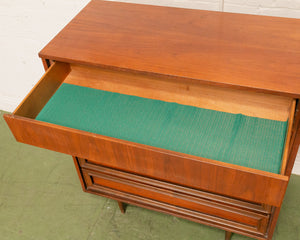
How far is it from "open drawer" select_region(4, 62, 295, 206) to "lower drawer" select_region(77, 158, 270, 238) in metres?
0.14

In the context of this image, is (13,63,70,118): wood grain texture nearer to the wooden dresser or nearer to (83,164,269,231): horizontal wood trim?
the wooden dresser

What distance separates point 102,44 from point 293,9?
0.68 meters

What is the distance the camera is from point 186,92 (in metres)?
1.19

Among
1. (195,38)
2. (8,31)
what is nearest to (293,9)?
(195,38)

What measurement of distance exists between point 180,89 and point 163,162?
1.14 ft

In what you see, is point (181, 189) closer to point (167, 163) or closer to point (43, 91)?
point (167, 163)

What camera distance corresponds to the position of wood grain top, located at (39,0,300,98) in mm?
969

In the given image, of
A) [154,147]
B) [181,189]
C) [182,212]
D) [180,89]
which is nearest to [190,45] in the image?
[180,89]

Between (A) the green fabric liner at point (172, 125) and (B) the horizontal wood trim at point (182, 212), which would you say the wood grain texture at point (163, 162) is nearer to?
(A) the green fabric liner at point (172, 125)

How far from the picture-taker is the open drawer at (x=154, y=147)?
34.3 inches

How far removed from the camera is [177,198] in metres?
1.25

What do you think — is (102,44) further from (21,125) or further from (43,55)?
(21,125)

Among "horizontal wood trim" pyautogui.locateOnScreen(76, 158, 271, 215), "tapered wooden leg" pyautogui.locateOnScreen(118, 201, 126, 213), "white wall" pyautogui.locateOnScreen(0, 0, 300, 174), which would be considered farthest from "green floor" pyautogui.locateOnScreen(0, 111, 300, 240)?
"white wall" pyautogui.locateOnScreen(0, 0, 300, 174)

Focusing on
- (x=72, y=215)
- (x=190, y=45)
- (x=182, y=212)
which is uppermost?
(x=190, y=45)
